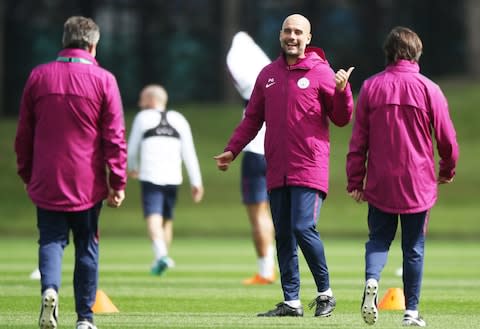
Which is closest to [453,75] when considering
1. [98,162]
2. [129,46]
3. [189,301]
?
[129,46]

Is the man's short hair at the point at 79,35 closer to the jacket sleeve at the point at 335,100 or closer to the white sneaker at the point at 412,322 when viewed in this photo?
the jacket sleeve at the point at 335,100

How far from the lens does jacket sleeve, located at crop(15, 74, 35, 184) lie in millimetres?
9320

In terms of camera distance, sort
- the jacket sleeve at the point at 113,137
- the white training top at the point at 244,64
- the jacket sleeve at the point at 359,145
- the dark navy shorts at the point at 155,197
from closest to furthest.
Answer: the jacket sleeve at the point at 113,137 → the jacket sleeve at the point at 359,145 → the white training top at the point at 244,64 → the dark navy shorts at the point at 155,197

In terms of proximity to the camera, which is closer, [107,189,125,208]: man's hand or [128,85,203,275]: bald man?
[107,189,125,208]: man's hand

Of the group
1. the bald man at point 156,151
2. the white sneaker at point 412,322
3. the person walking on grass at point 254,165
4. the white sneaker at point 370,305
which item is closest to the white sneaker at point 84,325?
the white sneaker at point 370,305

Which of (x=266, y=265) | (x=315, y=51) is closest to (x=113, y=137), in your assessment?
(x=315, y=51)

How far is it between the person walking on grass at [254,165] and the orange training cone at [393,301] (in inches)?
120

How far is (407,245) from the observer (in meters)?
10.1

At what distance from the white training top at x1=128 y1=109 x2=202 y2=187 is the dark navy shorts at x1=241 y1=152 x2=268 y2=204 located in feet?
5.58

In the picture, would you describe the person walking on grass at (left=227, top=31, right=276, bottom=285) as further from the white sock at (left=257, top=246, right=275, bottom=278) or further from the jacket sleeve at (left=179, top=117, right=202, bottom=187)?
the jacket sleeve at (left=179, top=117, right=202, bottom=187)

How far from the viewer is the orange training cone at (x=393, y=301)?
11.7 metres

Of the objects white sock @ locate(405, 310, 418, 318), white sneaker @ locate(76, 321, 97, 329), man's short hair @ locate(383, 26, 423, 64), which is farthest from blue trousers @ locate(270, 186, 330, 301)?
white sneaker @ locate(76, 321, 97, 329)

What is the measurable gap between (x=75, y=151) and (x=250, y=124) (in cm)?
215

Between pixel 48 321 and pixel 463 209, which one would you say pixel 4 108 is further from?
pixel 48 321
